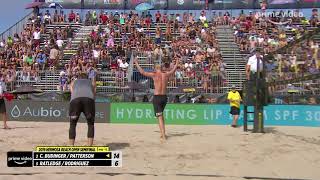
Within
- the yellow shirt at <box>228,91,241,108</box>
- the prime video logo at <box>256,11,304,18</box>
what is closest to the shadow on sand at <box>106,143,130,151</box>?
the yellow shirt at <box>228,91,241,108</box>

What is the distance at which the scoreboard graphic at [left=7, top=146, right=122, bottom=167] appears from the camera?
6.01 meters

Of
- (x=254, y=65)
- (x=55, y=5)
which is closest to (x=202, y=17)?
(x=55, y=5)

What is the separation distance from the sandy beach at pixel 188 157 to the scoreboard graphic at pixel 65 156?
1.98ft

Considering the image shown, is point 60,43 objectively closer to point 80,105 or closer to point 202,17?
point 202,17

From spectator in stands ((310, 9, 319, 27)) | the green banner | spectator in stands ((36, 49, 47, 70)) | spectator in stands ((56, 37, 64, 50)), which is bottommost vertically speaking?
the green banner

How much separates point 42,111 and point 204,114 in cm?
580

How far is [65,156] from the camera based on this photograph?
603 cm

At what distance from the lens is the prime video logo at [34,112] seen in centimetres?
1834

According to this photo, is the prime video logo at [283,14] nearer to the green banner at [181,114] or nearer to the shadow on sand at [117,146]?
the green banner at [181,114]

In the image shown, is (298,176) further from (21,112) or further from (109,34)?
(109,34)

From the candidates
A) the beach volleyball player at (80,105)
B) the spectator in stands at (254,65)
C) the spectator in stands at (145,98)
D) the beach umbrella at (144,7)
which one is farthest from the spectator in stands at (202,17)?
the beach volleyball player at (80,105)

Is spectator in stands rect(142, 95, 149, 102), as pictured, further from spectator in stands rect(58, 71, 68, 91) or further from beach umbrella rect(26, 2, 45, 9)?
beach umbrella rect(26, 2, 45, 9)

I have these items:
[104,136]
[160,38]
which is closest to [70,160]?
[104,136]

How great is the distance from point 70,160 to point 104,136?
219 inches
